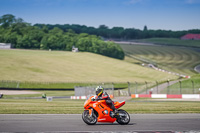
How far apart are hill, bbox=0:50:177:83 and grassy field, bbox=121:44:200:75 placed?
20.5 m

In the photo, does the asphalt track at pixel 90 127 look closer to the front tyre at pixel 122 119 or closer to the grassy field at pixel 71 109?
the front tyre at pixel 122 119

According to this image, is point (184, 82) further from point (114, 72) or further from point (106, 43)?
point (106, 43)

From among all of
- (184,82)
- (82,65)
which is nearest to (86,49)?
(82,65)

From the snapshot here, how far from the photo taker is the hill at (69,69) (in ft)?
306

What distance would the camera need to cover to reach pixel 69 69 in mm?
110812

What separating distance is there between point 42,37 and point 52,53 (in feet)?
78.5

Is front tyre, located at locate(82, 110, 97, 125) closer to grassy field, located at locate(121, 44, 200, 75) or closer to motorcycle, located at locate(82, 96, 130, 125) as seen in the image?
motorcycle, located at locate(82, 96, 130, 125)

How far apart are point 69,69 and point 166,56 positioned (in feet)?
226

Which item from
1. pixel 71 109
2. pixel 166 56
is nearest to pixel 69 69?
pixel 166 56

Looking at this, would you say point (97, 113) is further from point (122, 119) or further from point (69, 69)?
point (69, 69)

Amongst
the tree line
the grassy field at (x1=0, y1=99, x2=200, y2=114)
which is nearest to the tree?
the tree line

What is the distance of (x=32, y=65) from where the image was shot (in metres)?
106

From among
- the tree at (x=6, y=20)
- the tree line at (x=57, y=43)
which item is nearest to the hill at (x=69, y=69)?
the tree line at (x=57, y=43)

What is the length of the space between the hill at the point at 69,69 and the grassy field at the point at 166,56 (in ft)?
67.1
